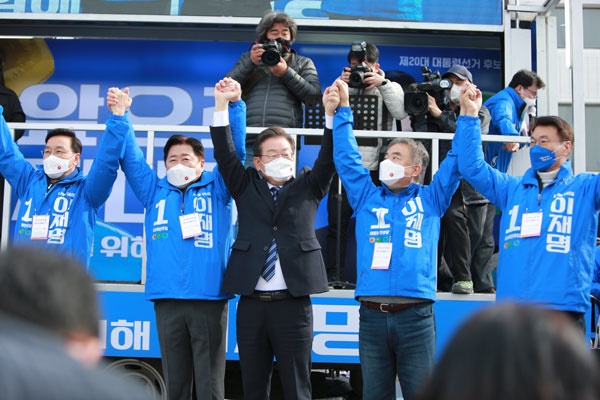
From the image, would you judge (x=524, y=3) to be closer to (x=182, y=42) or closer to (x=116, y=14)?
(x=182, y=42)

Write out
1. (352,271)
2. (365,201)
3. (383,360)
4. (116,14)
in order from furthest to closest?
(116,14), (352,271), (365,201), (383,360)

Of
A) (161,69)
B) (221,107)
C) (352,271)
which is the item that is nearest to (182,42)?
(161,69)

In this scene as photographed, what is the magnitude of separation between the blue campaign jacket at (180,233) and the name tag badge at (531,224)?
172cm

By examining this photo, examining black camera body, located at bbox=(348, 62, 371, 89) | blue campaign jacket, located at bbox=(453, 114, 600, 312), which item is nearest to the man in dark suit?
blue campaign jacket, located at bbox=(453, 114, 600, 312)

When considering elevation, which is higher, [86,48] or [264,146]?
[86,48]

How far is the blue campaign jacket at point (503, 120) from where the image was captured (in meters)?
6.59

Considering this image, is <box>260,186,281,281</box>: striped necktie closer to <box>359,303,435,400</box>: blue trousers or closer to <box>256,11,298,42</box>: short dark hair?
<box>359,303,435,400</box>: blue trousers

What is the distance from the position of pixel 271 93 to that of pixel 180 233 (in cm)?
184

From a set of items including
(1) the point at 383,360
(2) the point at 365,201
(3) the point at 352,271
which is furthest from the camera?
(3) the point at 352,271

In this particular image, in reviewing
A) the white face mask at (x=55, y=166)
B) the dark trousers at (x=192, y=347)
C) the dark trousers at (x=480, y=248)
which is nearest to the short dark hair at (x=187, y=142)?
the white face mask at (x=55, y=166)

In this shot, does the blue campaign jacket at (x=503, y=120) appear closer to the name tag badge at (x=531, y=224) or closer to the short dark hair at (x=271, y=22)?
the short dark hair at (x=271, y=22)

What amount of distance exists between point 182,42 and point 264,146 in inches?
140

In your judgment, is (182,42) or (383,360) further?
(182,42)

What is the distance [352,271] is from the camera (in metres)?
7.29
